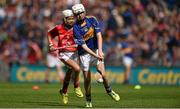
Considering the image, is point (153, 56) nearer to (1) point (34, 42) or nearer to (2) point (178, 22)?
(2) point (178, 22)

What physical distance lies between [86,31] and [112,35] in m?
17.0

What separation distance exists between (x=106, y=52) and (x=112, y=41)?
2.25ft

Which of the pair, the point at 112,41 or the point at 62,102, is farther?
the point at 112,41

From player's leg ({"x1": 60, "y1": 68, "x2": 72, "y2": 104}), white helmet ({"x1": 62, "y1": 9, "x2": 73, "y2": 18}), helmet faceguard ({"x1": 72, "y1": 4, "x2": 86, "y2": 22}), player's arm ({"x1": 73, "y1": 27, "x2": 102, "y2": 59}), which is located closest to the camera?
helmet faceguard ({"x1": 72, "y1": 4, "x2": 86, "y2": 22})

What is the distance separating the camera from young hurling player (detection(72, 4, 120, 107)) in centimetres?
1738

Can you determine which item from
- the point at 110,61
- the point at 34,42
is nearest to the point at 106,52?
the point at 110,61

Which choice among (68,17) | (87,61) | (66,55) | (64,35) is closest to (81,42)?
(87,61)

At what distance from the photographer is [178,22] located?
35469 mm

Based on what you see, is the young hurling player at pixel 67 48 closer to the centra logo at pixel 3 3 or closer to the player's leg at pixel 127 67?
the player's leg at pixel 127 67

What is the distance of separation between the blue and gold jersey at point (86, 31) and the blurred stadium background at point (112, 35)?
52.6 ft

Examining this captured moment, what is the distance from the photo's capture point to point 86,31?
17.7m

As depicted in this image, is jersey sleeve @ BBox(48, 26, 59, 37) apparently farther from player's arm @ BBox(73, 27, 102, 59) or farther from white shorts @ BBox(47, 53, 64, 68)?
white shorts @ BBox(47, 53, 64, 68)

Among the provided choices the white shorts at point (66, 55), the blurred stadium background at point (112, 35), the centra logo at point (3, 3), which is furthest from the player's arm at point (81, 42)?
the centra logo at point (3, 3)

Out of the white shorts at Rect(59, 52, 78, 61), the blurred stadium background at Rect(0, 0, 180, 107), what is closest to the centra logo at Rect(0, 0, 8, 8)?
the blurred stadium background at Rect(0, 0, 180, 107)
